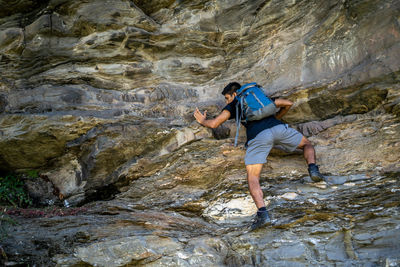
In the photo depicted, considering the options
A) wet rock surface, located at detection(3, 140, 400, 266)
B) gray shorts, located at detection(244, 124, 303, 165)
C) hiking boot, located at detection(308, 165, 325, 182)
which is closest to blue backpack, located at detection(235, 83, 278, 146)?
gray shorts, located at detection(244, 124, 303, 165)

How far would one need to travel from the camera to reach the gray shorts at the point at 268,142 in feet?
19.6

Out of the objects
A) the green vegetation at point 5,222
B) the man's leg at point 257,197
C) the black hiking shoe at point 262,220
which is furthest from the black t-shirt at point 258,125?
the green vegetation at point 5,222

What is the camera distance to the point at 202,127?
7410mm

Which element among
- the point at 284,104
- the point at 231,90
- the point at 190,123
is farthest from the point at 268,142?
the point at 190,123

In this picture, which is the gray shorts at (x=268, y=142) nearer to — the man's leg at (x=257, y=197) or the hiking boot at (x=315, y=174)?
the man's leg at (x=257, y=197)

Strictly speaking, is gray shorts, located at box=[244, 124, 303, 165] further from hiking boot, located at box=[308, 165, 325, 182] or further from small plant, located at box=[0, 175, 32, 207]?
small plant, located at box=[0, 175, 32, 207]

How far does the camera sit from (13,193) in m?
7.91

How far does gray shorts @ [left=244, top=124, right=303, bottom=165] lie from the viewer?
5.96 metres

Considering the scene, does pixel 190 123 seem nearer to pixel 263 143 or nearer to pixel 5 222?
pixel 263 143

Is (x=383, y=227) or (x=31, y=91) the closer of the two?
(x=383, y=227)

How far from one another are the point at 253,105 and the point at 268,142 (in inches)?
28.2

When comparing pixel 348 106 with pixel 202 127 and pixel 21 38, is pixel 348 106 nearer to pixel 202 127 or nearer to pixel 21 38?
pixel 202 127

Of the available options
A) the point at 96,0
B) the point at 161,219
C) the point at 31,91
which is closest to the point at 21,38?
the point at 31,91

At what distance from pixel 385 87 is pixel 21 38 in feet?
24.6
